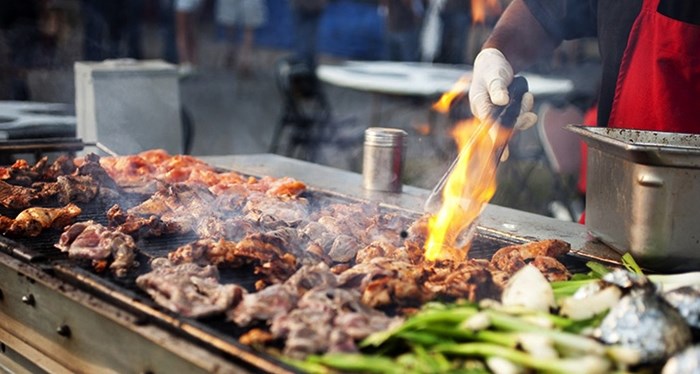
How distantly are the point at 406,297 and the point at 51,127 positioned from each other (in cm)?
511

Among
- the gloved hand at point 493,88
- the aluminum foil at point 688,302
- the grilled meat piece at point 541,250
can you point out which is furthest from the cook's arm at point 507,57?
the aluminum foil at point 688,302

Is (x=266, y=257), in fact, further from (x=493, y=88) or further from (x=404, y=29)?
(x=404, y=29)

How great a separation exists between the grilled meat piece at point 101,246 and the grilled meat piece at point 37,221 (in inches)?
9.7

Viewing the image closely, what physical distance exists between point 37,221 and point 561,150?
6.50 m

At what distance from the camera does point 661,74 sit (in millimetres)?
4293

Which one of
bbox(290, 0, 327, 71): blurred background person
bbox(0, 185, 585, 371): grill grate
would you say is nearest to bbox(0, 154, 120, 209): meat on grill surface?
bbox(0, 185, 585, 371): grill grate

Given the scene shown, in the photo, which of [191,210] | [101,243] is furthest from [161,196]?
[101,243]

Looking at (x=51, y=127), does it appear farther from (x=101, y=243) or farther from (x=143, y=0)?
(x=143, y=0)

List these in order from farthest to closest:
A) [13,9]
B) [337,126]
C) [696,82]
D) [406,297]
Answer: [13,9] → [337,126] → [696,82] → [406,297]

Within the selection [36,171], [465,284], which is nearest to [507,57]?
[465,284]

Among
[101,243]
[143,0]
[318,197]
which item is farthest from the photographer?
[143,0]

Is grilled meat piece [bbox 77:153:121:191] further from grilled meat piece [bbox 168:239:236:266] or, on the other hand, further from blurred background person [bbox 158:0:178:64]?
blurred background person [bbox 158:0:178:64]

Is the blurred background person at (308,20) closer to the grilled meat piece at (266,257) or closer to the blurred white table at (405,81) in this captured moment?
the blurred white table at (405,81)

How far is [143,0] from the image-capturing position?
18938 mm
